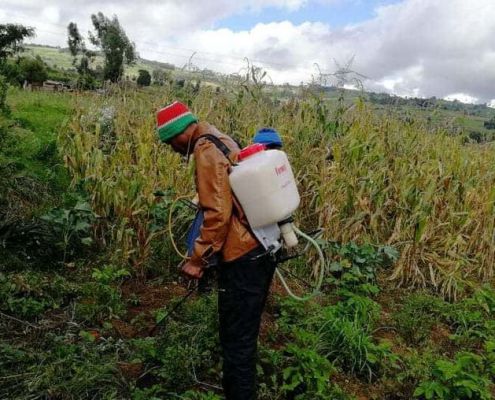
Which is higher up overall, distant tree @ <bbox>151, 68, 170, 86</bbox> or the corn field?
distant tree @ <bbox>151, 68, 170, 86</bbox>

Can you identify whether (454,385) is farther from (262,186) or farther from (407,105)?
(407,105)

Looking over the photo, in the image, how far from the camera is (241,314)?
271 centimetres

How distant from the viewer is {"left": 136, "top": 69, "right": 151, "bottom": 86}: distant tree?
6.73 meters

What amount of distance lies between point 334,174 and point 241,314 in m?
2.85

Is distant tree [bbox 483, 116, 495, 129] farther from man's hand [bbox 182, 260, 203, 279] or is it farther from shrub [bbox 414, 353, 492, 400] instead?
man's hand [bbox 182, 260, 203, 279]

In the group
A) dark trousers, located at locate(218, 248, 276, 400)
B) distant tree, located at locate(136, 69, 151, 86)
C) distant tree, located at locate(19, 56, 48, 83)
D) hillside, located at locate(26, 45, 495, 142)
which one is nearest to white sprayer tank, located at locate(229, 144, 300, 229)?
dark trousers, located at locate(218, 248, 276, 400)

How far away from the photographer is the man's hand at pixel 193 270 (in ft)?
8.47

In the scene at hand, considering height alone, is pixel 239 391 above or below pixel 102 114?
below

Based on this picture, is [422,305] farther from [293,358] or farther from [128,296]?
[128,296]

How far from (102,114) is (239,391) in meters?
4.51

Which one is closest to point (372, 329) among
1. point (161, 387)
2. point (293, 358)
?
point (293, 358)

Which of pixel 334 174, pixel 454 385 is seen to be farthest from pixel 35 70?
pixel 454 385

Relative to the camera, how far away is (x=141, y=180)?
15.5ft

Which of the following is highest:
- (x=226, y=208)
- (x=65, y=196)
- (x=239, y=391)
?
(x=226, y=208)
